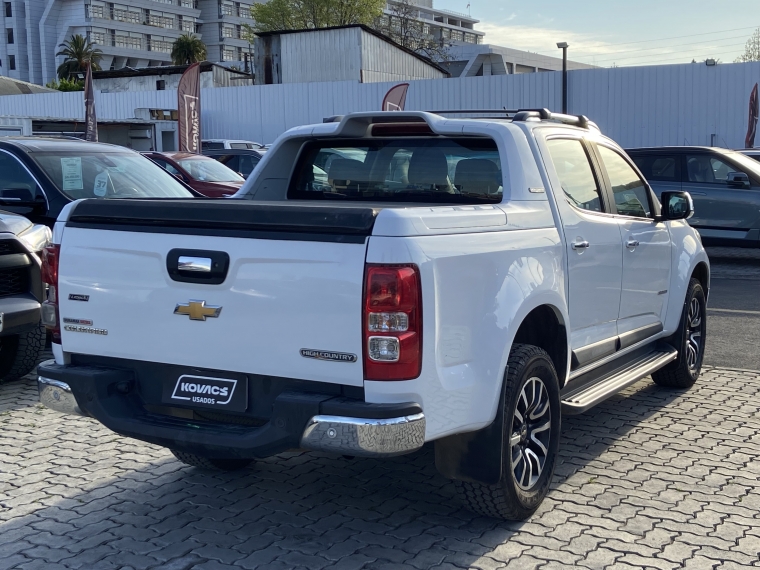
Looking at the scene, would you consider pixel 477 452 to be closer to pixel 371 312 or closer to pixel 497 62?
pixel 371 312

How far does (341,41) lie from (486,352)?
38.2m

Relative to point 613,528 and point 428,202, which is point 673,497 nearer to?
point 613,528

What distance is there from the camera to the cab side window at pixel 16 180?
26.5ft

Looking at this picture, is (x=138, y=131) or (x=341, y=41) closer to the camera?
(x=138, y=131)

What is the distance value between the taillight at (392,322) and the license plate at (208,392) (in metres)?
0.62

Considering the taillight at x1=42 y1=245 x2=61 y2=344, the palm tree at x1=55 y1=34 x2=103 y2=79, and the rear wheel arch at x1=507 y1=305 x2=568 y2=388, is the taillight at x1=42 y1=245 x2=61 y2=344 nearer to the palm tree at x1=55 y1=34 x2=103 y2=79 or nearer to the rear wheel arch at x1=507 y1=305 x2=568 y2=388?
the rear wheel arch at x1=507 y1=305 x2=568 y2=388

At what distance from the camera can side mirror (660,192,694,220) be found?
6047mm

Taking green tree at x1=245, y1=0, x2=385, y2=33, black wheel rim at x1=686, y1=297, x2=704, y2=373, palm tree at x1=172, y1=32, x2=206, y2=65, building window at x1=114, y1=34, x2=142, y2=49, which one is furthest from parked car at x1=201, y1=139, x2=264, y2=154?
building window at x1=114, y1=34, x2=142, y2=49

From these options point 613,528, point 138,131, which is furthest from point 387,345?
point 138,131

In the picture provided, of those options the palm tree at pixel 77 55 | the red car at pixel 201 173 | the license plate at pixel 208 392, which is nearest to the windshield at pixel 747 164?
the red car at pixel 201 173

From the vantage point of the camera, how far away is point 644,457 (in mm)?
5219

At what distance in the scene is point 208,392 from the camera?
3.80 meters

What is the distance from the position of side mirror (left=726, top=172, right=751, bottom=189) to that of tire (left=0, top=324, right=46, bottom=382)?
1054 cm

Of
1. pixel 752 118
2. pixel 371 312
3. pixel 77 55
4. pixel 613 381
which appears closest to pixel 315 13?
pixel 77 55
